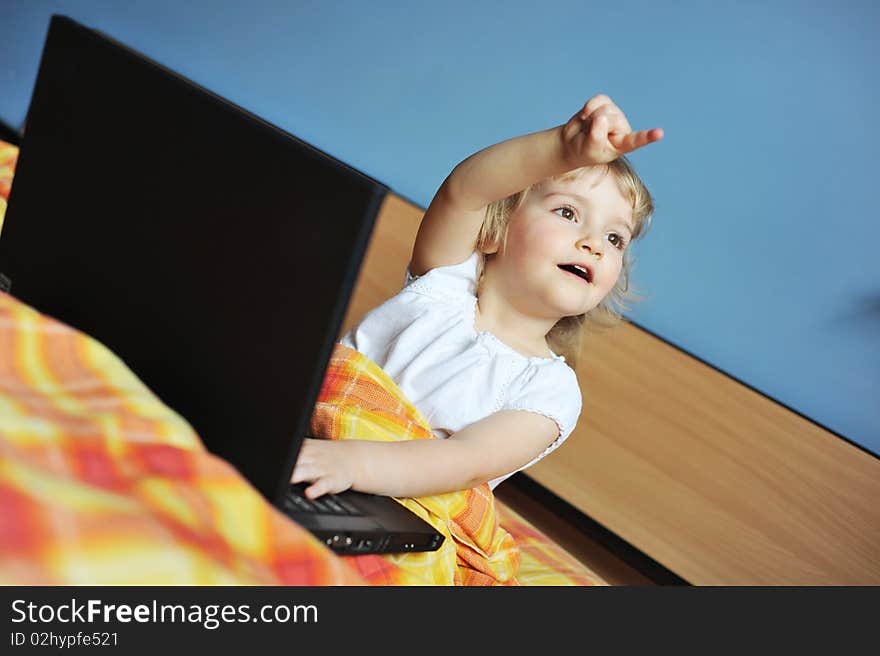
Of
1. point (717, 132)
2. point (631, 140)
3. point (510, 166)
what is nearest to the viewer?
point (631, 140)

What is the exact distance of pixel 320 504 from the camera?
841 mm

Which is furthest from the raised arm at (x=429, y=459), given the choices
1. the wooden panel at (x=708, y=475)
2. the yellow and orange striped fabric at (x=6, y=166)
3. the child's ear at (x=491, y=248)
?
the yellow and orange striped fabric at (x=6, y=166)

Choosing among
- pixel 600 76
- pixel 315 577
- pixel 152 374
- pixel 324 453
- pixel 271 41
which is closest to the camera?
pixel 315 577

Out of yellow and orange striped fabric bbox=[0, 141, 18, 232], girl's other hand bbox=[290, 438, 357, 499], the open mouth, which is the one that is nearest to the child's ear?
the open mouth

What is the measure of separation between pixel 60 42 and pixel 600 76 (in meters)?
1.32

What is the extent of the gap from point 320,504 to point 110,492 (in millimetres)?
274

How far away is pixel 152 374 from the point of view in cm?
76

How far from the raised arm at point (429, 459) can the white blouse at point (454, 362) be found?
0.03m

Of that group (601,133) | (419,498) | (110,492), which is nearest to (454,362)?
(419,498)

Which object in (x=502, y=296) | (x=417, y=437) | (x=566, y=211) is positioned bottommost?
(x=417, y=437)

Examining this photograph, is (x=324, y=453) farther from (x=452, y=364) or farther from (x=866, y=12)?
(x=866, y=12)

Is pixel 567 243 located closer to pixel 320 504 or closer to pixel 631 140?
pixel 631 140

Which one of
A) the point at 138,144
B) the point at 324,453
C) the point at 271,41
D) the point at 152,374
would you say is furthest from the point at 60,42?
the point at 271,41

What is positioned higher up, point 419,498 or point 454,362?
point 454,362
